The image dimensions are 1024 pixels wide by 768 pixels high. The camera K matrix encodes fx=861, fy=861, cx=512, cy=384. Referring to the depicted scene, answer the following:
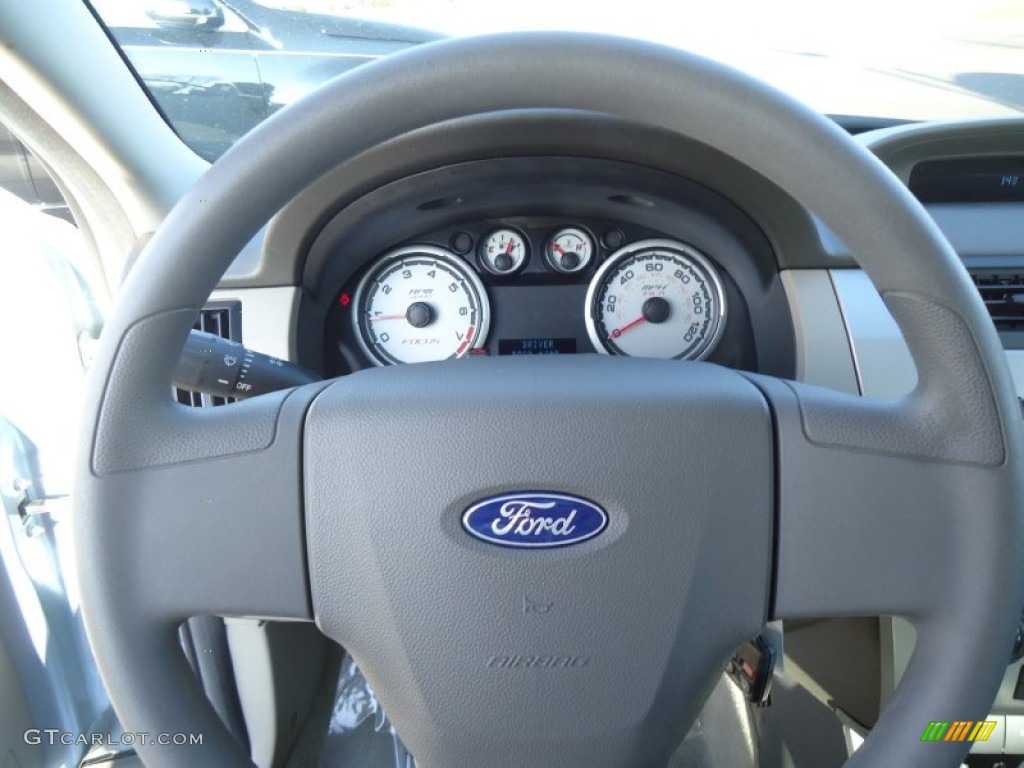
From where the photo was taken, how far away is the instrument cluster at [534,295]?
161 centimetres

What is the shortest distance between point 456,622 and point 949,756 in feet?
1.69

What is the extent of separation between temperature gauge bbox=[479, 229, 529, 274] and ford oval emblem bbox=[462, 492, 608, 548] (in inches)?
32.9

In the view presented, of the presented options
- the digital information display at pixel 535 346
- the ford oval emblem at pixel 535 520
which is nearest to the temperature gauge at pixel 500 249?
the digital information display at pixel 535 346

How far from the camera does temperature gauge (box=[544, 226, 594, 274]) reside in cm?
166

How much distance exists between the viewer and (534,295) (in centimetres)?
168

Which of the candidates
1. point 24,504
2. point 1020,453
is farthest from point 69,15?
point 1020,453

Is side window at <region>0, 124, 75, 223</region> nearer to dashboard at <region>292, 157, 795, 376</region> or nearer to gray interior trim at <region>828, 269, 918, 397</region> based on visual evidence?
dashboard at <region>292, 157, 795, 376</region>

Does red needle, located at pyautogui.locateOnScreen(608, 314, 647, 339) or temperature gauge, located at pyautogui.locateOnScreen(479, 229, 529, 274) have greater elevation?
temperature gauge, located at pyautogui.locateOnScreen(479, 229, 529, 274)

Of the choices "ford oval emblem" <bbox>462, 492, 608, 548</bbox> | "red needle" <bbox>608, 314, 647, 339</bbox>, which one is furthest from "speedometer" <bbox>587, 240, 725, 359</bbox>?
"ford oval emblem" <bbox>462, 492, 608, 548</bbox>

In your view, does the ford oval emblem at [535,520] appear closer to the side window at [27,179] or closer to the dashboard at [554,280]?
the dashboard at [554,280]

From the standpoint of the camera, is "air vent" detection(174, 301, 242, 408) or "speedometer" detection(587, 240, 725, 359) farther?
"speedometer" detection(587, 240, 725, 359)

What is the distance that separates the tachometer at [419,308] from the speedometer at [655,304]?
0.23 m

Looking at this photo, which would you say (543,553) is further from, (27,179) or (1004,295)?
(27,179)

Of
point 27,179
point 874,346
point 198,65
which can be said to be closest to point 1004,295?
point 874,346
